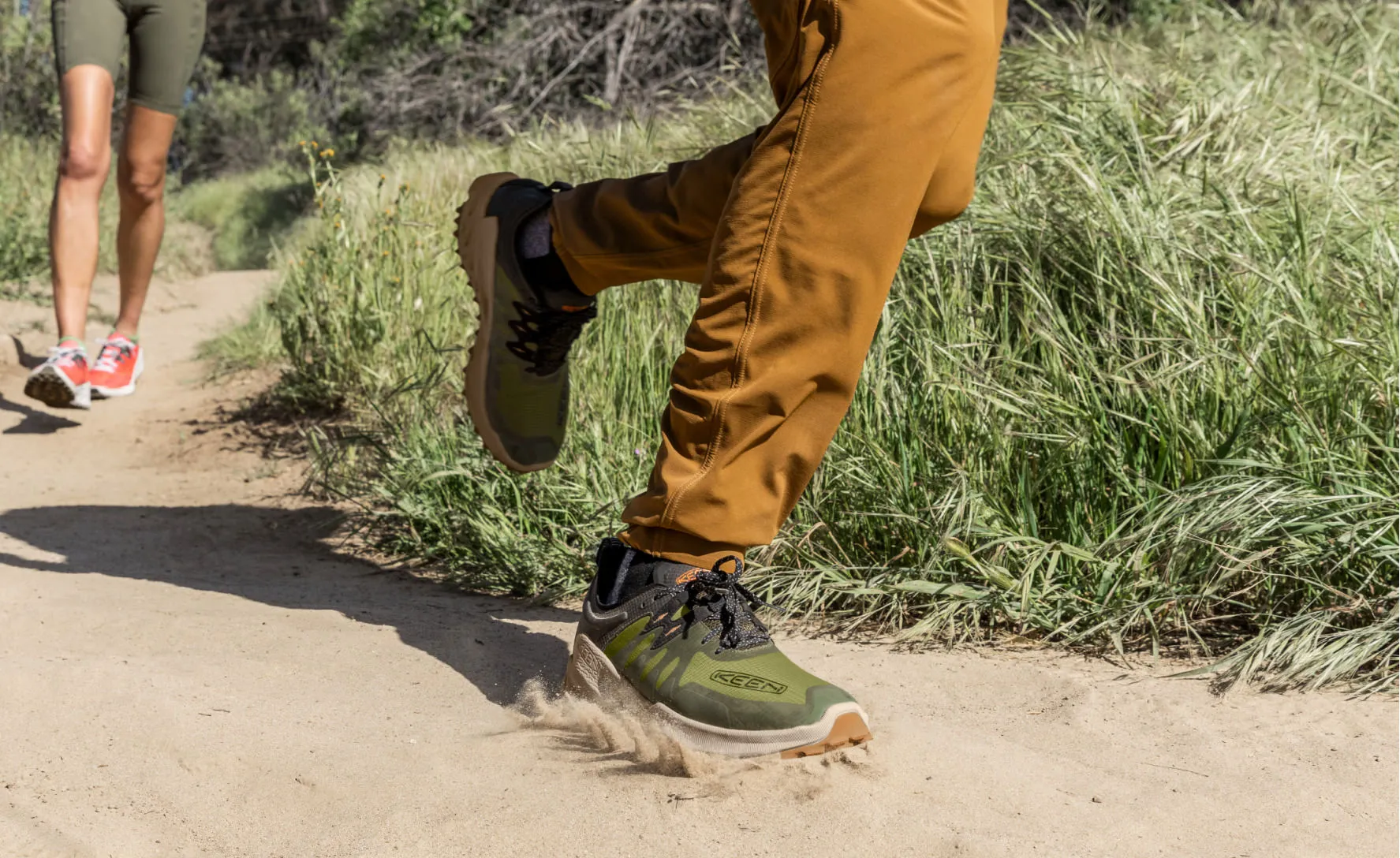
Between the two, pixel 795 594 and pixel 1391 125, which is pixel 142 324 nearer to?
pixel 795 594

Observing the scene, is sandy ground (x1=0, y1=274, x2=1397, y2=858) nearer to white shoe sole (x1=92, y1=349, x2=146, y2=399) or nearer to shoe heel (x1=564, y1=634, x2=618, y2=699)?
shoe heel (x1=564, y1=634, x2=618, y2=699)

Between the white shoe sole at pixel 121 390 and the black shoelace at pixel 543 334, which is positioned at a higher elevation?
the black shoelace at pixel 543 334

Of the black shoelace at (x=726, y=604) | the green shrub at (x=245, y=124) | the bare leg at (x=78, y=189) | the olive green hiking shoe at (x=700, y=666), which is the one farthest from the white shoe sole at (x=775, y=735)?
the green shrub at (x=245, y=124)

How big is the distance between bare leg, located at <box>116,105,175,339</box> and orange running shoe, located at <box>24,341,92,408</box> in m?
0.41

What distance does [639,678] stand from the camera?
1.58 m

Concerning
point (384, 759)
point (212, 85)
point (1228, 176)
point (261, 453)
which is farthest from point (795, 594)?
point (212, 85)

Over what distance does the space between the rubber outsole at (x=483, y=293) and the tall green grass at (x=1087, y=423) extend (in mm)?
433

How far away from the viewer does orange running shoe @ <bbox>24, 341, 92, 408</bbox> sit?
3465 mm

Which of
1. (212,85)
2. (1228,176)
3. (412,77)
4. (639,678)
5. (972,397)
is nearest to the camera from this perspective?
(639,678)

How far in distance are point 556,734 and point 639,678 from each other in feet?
0.43

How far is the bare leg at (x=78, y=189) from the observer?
3.68m

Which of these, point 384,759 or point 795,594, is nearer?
point 384,759

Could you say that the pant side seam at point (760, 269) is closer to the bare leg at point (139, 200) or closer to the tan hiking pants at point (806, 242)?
the tan hiking pants at point (806, 242)

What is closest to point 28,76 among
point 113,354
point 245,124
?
point 245,124
